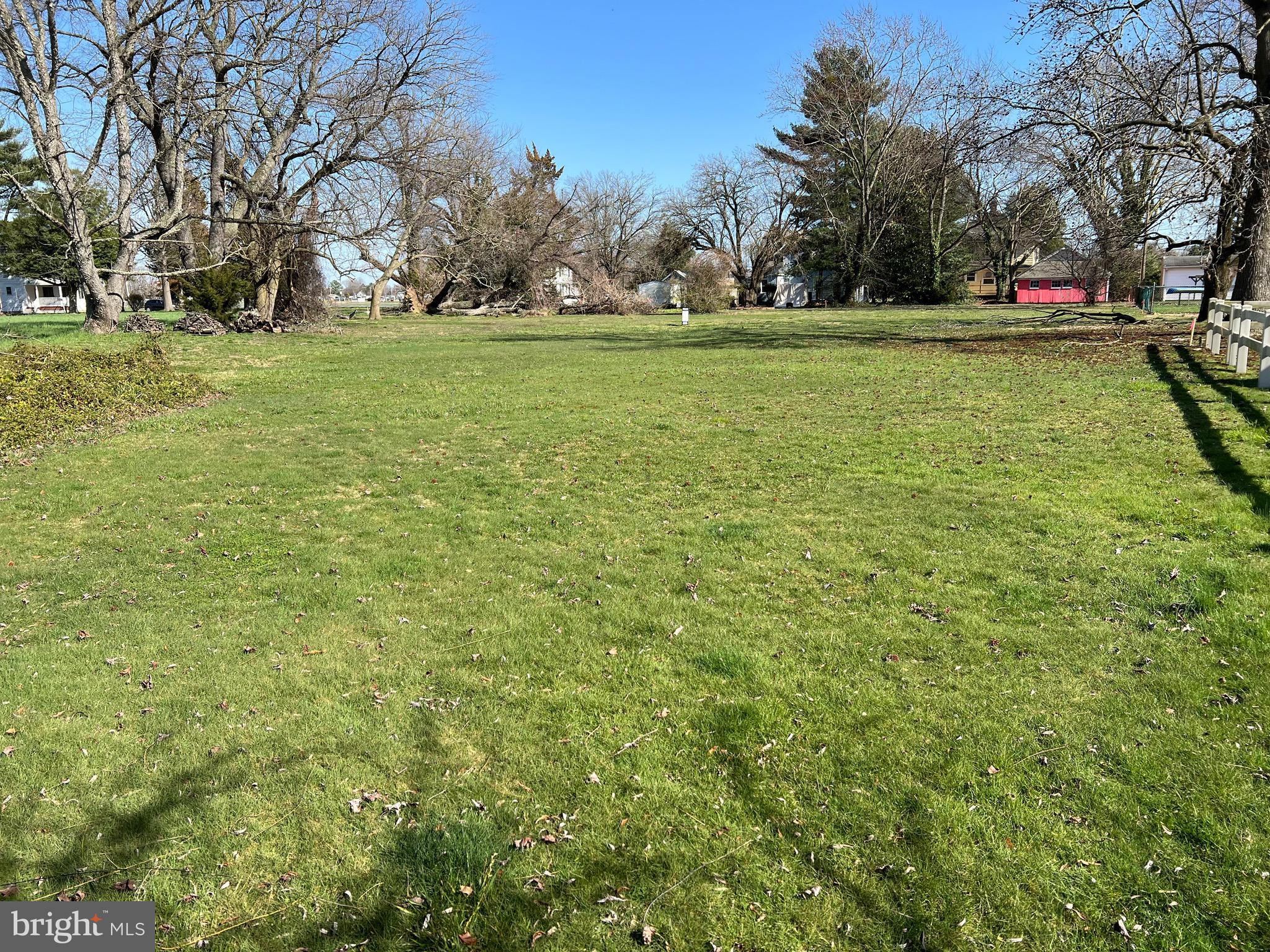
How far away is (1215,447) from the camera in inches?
315

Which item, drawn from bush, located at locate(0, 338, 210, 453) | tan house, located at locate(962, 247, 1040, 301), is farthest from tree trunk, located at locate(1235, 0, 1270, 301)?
tan house, located at locate(962, 247, 1040, 301)

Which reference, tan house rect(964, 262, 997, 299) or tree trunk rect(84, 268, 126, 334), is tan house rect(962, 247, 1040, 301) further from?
tree trunk rect(84, 268, 126, 334)

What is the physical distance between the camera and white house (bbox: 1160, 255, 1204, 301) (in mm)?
64062

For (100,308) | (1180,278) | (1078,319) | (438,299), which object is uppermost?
(1180,278)

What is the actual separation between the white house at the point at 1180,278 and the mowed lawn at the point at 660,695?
68553 millimetres

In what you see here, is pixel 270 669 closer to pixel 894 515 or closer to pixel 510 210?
pixel 894 515

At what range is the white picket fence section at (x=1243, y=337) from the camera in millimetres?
10641

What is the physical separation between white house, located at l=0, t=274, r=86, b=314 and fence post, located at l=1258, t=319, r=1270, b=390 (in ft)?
219

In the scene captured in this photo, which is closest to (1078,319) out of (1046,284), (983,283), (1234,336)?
(1234,336)

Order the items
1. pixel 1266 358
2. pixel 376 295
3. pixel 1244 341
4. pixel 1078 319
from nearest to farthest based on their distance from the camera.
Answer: pixel 1266 358 → pixel 1244 341 → pixel 1078 319 → pixel 376 295

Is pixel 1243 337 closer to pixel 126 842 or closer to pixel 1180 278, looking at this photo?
pixel 126 842

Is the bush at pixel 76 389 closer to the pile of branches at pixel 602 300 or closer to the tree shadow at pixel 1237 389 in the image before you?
the tree shadow at pixel 1237 389

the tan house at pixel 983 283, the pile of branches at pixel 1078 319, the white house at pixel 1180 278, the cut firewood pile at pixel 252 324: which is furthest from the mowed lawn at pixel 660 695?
the white house at pixel 1180 278

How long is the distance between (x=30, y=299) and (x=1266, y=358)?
7492 cm
